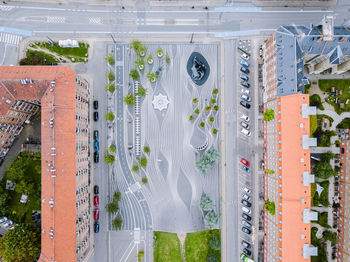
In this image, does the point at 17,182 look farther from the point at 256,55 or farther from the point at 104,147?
the point at 256,55

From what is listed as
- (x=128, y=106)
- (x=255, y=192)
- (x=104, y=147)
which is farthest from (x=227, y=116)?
(x=104, y=147)

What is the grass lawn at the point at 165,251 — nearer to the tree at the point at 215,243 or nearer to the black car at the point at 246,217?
the tree at the point at 215,243

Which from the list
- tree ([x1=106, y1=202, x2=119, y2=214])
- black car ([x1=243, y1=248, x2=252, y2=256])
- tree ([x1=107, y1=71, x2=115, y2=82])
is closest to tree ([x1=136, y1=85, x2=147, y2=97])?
tree ([x1=107, y1=71, x2=115, y2=82])

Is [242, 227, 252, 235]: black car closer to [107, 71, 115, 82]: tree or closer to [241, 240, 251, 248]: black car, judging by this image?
[241, 240, 251, 248]: black car

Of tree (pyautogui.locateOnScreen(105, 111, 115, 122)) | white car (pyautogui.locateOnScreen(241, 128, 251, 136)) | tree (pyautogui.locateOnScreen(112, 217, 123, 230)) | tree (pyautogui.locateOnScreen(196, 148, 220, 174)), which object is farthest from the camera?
white car (pyautogui.locateOnScreen(241, 128, 251, 136))

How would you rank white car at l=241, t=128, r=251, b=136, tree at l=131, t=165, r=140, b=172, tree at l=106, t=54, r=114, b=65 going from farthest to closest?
white car at l=241, t=128, r=251, b=136 < tree at l=106, t=54, r=114, b=65 < tree at l=131, t=165, r=140, b=172

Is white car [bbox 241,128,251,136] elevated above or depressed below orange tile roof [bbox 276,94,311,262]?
above

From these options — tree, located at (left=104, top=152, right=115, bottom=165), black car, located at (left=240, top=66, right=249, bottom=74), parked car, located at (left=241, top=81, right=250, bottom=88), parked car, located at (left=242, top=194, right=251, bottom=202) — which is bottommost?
parked car, located at (left=242, top=194, right=251, bottom=202)
